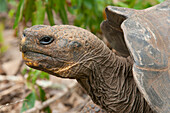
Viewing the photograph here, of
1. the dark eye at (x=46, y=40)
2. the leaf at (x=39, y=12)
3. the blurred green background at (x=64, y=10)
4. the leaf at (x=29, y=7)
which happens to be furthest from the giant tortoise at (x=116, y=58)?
the leaf at (x=29, y=7)

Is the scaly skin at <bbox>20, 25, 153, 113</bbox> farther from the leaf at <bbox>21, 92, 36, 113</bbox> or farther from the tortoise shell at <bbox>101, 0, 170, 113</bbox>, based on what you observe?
the leaf at <bbox>21, 92, 36, 113</bbox>

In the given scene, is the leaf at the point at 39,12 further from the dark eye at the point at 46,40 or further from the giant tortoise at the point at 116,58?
the dark eye at the point at 46,40

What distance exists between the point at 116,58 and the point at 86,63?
0.36 metres

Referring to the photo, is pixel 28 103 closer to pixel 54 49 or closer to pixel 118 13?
pixel 54 49

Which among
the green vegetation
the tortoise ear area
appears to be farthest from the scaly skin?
the green vegetation

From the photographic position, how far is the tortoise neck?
2128 millimetres

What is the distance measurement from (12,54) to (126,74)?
4.51 metres

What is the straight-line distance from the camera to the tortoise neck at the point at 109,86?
6.98ft

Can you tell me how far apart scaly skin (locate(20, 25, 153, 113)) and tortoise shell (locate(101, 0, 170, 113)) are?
0.34 m

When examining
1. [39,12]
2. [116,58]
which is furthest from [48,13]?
[116,58]

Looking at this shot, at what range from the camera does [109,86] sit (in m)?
2.16

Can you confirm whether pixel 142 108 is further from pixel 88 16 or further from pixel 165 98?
pixel 88 16

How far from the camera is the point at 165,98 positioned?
178 cm

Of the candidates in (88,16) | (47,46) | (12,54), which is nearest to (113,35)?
(47,46)
